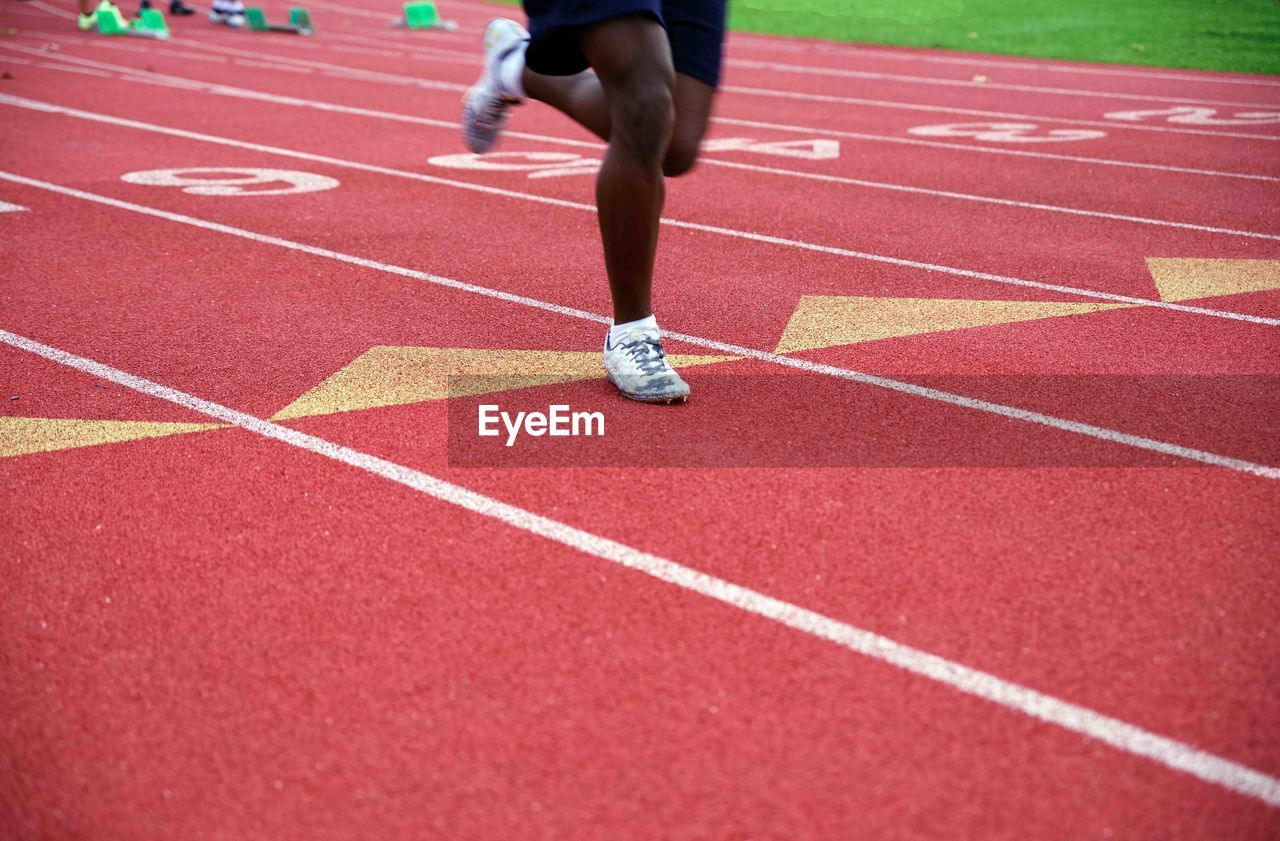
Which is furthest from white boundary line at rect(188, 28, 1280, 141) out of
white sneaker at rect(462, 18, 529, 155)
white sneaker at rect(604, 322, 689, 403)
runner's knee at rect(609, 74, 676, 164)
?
runner's knee at rect(609, 74, 676, 164)

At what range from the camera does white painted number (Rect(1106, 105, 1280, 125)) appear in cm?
983

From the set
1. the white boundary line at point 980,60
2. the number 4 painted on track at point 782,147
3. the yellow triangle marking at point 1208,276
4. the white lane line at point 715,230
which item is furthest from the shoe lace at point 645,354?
the white boundary line at point 980,60

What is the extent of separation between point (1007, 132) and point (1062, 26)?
376 inches

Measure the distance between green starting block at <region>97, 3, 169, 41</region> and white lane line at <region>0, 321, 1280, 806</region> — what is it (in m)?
14.2

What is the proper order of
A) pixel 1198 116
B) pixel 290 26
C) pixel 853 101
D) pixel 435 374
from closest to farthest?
pixel 435 374, pixel 1198 116, pixel 853 101, pixel 290 26

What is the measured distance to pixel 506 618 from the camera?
240 cm

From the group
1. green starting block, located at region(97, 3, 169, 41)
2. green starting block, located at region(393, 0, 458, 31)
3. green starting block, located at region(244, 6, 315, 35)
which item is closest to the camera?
green starting block, located at region(97, 3, 169, 41)

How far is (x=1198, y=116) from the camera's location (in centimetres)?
1018

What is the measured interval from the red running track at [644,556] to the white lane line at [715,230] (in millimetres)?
39

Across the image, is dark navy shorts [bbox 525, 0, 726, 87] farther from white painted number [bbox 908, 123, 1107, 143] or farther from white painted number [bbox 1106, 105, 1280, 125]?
white painted number [bbox 1106, 105, 1280, 125]

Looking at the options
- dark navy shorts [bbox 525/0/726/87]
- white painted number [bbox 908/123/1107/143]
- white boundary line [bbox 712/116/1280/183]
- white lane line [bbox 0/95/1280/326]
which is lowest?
white lane line [bbox 0/95/1280/326]

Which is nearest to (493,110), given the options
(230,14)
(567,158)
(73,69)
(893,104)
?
(567,158)

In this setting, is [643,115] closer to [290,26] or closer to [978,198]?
[978,198]

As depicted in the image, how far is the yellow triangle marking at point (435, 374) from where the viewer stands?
11.8 feet
